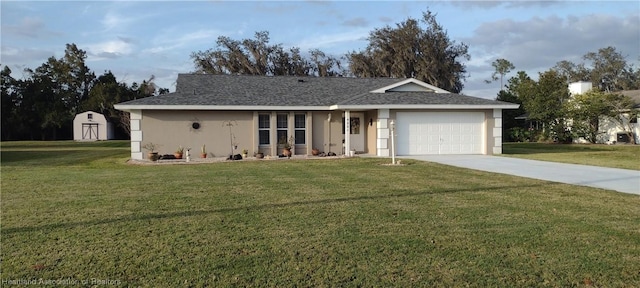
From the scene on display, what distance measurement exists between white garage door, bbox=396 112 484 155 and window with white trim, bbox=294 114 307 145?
4.01 meters

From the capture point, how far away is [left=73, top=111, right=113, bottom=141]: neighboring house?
4575 cm

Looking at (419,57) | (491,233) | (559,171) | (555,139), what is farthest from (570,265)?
(419,57)

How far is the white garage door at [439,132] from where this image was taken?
19625mm

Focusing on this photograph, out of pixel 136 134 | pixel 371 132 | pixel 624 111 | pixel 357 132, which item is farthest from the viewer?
pixel 624 111

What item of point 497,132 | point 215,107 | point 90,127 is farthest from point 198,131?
point 90,127

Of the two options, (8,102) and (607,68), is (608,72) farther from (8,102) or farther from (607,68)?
(8,102)

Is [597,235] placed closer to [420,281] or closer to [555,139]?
[420,281]

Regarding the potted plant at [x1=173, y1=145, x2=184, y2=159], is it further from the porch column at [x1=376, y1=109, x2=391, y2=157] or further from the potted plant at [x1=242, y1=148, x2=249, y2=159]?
the porch column at [x1=376, y1=109, x2=391, y2=157]

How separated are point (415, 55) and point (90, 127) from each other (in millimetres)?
31947

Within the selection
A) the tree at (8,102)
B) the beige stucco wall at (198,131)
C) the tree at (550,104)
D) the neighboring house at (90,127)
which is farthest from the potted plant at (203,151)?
the tree at (8,102)

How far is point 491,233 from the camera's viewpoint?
548cm

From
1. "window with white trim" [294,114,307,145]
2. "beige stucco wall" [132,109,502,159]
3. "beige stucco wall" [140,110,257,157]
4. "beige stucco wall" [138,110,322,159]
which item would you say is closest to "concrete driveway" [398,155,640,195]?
"beige stucco wall" [132,109,502,159]

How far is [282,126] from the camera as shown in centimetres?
2034

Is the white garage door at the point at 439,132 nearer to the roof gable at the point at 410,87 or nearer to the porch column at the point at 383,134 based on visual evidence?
the porch column at the point at 383,134
